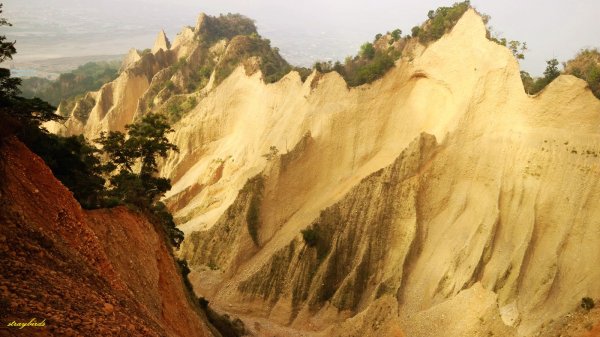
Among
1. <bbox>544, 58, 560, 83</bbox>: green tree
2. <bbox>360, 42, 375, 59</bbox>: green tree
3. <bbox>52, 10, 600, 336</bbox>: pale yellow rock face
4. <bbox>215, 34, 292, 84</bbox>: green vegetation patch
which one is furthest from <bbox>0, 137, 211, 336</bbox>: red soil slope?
<bbox>360, 42, 375, 59</bbox>: green tree

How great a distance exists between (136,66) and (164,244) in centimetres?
3377

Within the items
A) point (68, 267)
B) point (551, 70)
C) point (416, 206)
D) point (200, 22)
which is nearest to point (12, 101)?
point (68, 267)

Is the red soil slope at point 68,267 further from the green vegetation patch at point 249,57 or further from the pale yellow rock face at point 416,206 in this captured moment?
the green vegetation patch at point 249,57

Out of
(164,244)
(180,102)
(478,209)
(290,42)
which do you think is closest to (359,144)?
(478,209)

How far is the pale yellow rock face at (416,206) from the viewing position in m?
19.9

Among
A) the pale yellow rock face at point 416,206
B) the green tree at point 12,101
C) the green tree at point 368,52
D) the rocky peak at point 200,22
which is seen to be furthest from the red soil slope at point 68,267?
the rocky peak at point 200,22

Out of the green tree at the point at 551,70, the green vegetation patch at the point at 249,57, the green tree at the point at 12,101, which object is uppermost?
the green tree at the point at 551,70

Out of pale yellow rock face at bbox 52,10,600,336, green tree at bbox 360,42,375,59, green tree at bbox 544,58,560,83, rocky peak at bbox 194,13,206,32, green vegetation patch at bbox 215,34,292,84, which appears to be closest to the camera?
pale yellow rock face at bbox 52,10,600,336

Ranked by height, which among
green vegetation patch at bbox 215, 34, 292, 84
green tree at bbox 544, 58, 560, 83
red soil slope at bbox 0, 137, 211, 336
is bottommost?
red soil slope at bbox 0, 137, 211, 336

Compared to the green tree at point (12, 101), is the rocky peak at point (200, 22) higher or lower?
higher

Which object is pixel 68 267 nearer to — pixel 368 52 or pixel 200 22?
pixel 368 52

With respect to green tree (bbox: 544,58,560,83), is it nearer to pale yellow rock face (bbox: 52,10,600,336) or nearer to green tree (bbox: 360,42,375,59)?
pale yellow rock face (bbox: 52,10,600,336)

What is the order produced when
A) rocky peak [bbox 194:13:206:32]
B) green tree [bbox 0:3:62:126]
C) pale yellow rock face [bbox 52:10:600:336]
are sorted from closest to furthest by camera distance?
green tree [bbox 0:3:62:126]
pale yellow rock face [bbox 52:10:600:336]
rocky peak [bbox 194:13:206:32]

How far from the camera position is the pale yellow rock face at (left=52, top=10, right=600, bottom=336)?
Answer: 19.9 meters
